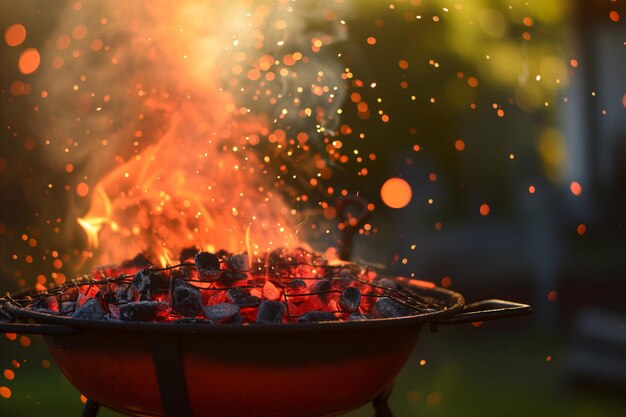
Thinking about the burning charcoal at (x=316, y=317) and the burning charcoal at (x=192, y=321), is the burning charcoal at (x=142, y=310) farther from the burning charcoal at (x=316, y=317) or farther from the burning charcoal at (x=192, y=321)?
→ the burning charcoal at (x=316, y=317)

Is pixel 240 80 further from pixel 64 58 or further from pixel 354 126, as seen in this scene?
pixel 354 126

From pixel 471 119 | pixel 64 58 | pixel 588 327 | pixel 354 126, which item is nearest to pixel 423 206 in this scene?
pixel 471 119

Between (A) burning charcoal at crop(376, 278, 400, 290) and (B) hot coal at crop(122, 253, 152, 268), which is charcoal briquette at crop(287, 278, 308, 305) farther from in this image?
(B) hot coal at crop(122, 253, 152, 268)

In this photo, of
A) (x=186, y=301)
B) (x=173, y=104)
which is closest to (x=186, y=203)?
(x=173, y=104)

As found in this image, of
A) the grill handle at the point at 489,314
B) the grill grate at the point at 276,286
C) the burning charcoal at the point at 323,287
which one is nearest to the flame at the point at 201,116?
the grill grate at the point at 276,286

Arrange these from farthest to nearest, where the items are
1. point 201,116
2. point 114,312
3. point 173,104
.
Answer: point 173,104, point 201,116, point 114,312

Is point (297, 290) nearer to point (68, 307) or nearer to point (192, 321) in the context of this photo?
point (192, 321)
